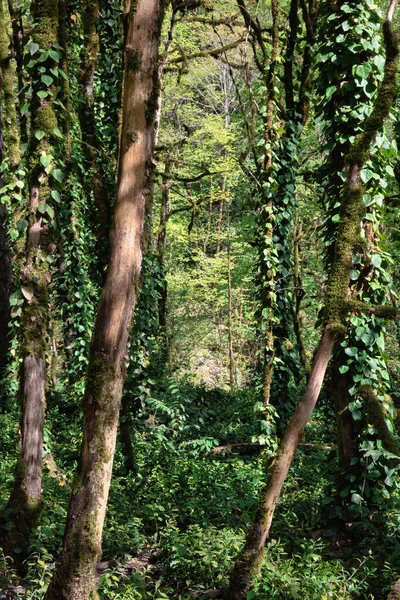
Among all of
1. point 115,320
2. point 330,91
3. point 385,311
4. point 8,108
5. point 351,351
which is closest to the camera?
point 385,311

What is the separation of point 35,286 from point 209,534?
2.94 meters

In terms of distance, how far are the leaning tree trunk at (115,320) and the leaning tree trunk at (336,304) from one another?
1.16 meters

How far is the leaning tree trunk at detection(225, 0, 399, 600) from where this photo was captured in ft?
10.4

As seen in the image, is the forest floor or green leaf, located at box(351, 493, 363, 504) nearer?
the forest floor

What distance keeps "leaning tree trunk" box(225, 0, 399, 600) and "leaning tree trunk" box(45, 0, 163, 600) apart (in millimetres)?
1160

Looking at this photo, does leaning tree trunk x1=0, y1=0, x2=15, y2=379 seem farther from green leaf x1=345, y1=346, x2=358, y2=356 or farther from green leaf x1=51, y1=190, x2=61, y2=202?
green leaf x1=345, y1=346, x2=358, y2=356

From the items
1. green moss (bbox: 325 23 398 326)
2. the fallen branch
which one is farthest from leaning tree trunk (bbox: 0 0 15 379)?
green moss (bbox: 325 23 398 326)

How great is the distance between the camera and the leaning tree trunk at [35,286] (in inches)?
190

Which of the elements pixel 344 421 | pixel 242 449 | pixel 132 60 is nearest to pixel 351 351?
pixel 344 421

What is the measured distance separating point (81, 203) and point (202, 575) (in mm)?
7351

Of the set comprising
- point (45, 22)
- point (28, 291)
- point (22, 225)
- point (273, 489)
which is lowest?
point (273, 489)

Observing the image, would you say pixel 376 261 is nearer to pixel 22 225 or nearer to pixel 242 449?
pixel 22 225

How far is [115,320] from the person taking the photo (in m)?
3.58

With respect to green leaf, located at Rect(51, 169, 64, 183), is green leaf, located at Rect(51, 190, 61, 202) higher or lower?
lower
